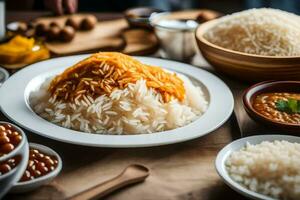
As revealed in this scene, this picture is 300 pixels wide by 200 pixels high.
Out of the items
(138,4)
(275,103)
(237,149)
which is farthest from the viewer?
(138,4)

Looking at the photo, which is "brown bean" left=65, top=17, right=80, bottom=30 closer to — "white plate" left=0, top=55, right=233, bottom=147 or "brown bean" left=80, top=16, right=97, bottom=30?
"brown bean" left=80, top=16, right=97, bottom=30

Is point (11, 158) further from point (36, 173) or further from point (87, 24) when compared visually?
point (87, 24)

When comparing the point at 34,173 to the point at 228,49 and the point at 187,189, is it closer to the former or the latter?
the point at 187,189

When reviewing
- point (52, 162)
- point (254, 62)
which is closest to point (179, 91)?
point (254, 62)

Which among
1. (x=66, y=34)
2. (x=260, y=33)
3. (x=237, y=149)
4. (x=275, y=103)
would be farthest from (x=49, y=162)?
(x=66, y=34)

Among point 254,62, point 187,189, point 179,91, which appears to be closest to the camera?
point 187,189

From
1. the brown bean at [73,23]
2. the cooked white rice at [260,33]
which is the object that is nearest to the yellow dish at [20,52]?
the brown bean at [73,23]

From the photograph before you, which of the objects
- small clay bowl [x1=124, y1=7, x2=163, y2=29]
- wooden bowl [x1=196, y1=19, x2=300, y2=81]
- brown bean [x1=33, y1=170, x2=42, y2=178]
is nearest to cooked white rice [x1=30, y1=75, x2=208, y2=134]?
brown bean [x1=33, y1=170, x2=42, y2=178]
